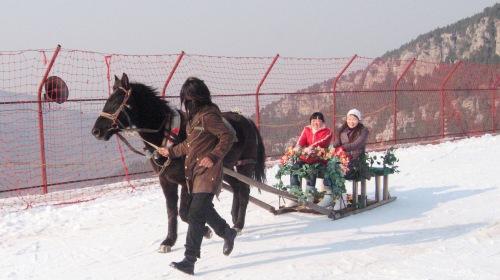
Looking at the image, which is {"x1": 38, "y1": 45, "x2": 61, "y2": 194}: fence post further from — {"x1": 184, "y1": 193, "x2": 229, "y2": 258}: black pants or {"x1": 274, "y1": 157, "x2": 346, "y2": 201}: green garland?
{"x1": 184, "y1": 193, "x2": 229, "y2": 258}: black pants

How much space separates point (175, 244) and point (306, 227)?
1.54 meters

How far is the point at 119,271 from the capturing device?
470 cm

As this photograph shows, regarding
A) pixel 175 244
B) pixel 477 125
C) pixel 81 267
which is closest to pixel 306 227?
pixel 175 244

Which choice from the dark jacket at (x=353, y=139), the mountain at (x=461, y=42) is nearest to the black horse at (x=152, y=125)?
the dark jacket at (x=353, y=139)

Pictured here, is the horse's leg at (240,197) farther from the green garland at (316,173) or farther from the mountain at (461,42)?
Result: the mountain at (461,42)

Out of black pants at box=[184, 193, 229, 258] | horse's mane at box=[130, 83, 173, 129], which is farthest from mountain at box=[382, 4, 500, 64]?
black pants at box=[184, 193, 229, 258]

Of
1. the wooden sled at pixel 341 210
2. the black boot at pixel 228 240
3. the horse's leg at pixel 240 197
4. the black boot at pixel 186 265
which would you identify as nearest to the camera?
the black boot at pixel 186 265

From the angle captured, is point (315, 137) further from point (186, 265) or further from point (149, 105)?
point (186, 265)

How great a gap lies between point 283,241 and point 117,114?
2.13 meters

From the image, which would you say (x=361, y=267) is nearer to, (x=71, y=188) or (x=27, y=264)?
(x=27, y=264)

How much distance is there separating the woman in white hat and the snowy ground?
823 mm

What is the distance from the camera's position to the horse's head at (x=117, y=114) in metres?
4.96

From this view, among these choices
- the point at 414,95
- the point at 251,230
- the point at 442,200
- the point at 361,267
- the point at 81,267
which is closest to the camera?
the point at 361,267

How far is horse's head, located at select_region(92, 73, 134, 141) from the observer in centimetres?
496
